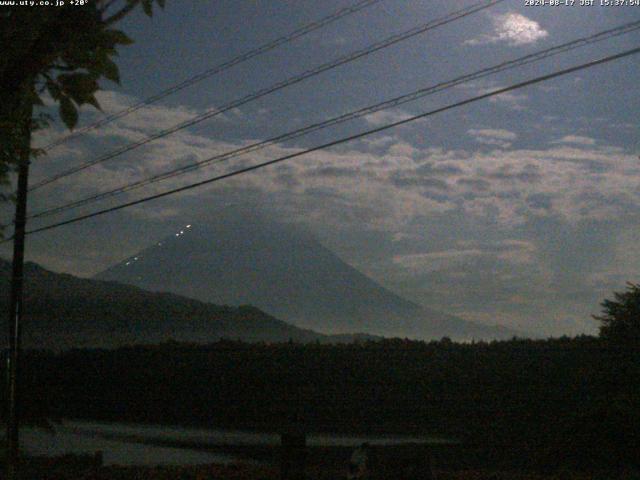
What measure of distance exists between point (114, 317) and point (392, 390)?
294 ft

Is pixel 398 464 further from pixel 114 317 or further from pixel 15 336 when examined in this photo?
pixel 114 317

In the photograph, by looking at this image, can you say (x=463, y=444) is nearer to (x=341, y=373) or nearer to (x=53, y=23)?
(x=341, y=373)

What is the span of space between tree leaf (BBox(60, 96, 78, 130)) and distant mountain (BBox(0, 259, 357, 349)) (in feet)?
298

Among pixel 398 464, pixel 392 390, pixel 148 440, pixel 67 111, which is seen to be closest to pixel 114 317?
pixel 148 440

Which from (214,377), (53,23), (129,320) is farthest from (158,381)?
(129,320)

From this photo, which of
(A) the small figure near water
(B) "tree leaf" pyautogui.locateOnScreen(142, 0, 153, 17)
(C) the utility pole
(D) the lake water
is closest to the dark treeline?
(D) the lake water

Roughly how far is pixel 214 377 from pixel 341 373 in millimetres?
5643

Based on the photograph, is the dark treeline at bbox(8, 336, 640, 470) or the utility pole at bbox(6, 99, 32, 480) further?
the dark treeline at bbox(8, 336, 640, 470)

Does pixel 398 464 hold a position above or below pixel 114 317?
below

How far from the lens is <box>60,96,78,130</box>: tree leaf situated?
13.5 ft

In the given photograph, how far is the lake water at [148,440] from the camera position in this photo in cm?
1769

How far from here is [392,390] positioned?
79.2 ft

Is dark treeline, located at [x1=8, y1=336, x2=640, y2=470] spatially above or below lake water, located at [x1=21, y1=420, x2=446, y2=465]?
above

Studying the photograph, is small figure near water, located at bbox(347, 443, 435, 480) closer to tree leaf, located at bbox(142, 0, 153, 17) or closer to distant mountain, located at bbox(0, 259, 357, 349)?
tree leaf, located at bbox(142, 0, 153, 17)
